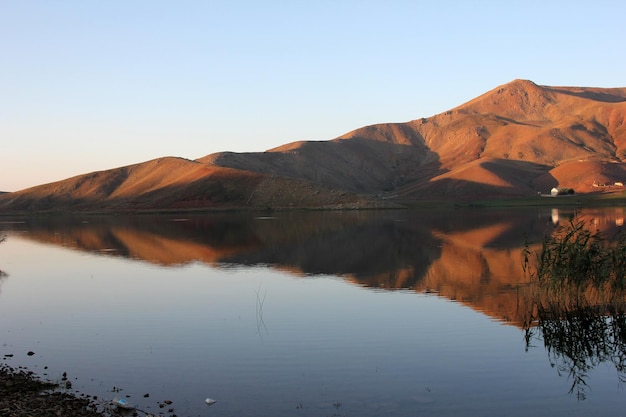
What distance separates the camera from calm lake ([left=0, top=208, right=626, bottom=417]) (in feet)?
50.5

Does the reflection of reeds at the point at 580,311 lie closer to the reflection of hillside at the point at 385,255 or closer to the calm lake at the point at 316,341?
the calm lake at the point at 316,341

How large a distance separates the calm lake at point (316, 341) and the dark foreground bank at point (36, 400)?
0.77 meters

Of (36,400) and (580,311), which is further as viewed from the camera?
(580,311)

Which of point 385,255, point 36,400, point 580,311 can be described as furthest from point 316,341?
point 385,255

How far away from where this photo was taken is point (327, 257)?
1930 inches

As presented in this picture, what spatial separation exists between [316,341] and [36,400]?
31.3 feet

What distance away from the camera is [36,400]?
14562 mm

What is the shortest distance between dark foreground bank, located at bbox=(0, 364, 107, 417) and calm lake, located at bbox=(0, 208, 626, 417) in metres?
0.77

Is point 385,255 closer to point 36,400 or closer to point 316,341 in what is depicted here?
point 316,341

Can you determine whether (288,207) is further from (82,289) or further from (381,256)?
(82,289)

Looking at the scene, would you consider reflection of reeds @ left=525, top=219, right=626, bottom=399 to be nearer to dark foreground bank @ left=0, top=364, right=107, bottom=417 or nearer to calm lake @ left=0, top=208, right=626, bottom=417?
calm lake @ left=0, top=208, right=626, bottom=417

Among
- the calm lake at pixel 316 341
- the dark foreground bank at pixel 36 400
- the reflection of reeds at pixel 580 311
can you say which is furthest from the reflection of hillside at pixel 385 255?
the dark foreground bank at pixel 36 400

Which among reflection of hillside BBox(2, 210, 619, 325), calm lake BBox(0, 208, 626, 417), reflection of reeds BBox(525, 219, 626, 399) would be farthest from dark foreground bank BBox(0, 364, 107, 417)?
reflection of hillside BBox(2, 210, 619, 325)

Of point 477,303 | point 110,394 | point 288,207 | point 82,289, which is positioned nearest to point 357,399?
point 110,394
